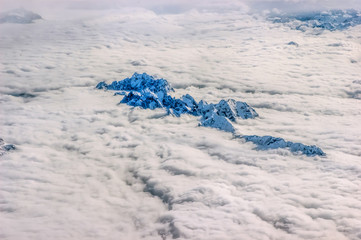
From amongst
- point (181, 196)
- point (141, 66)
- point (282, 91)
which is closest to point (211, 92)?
point (282, 91)

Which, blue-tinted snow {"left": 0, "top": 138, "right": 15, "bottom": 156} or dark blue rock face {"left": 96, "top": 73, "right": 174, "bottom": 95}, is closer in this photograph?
blue-tinted snow {"left": 0, "top": 138, "right": 15, "bottom": 156}

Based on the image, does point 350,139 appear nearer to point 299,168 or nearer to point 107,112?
point 299,168

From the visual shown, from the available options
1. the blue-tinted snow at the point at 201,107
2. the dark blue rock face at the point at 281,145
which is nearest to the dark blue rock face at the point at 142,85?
the blue-tinted snow at the point at 201,107

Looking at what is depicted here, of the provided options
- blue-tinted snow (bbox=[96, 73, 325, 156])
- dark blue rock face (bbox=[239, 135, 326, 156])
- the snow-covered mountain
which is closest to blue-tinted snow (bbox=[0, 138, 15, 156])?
the snow-covered mountain

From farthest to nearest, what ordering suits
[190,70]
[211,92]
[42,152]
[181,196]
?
1. [190,70]
2. [211,92]
3. [42,152]
4. [181,196]

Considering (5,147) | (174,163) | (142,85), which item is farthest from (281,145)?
(142,85)

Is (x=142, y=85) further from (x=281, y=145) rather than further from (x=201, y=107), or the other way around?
(x=281, y=145)

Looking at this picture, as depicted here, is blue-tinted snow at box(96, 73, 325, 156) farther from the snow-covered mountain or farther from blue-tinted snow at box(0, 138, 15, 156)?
blue-tinted snow at box(0, 138, 15, 156)

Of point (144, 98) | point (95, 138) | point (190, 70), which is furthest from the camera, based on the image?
point (190, 70)
